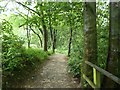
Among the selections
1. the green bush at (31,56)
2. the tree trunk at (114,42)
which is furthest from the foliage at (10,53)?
the tree trunk at (114,42)

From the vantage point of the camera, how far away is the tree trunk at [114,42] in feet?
17.3

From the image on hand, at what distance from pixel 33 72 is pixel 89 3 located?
4.77m

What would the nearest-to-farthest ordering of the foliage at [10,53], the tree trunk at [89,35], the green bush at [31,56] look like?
the tree trunk at [89,35] → the foliage at [10,53] → the green bush at [31,56]

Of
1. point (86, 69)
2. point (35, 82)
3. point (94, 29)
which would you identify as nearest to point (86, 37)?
point (94, 29)

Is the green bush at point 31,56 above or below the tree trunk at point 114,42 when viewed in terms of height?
below

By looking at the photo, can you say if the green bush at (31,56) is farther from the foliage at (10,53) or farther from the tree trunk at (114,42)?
the tree trunk at (114,42)

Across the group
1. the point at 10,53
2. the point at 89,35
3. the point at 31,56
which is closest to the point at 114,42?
the point at 89,35

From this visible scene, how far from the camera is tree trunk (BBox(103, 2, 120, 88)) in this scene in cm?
527

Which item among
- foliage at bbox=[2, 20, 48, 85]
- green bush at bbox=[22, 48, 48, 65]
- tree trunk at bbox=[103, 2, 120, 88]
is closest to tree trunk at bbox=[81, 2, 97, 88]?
tree trunk at bbox=[103, 2, 120, 88]

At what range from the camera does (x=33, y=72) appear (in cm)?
925

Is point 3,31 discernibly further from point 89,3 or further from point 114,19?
point 114,19

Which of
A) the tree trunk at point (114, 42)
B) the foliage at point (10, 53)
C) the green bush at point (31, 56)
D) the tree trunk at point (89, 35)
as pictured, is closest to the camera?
the tree trunk at point (114, 42)

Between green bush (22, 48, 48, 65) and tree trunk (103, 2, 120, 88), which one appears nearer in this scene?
tree trunk (103, 2, 120, 88)

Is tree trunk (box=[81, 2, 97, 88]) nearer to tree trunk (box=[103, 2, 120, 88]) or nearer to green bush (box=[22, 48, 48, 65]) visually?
tree trunk (box=[103, 2, 120, 88])
